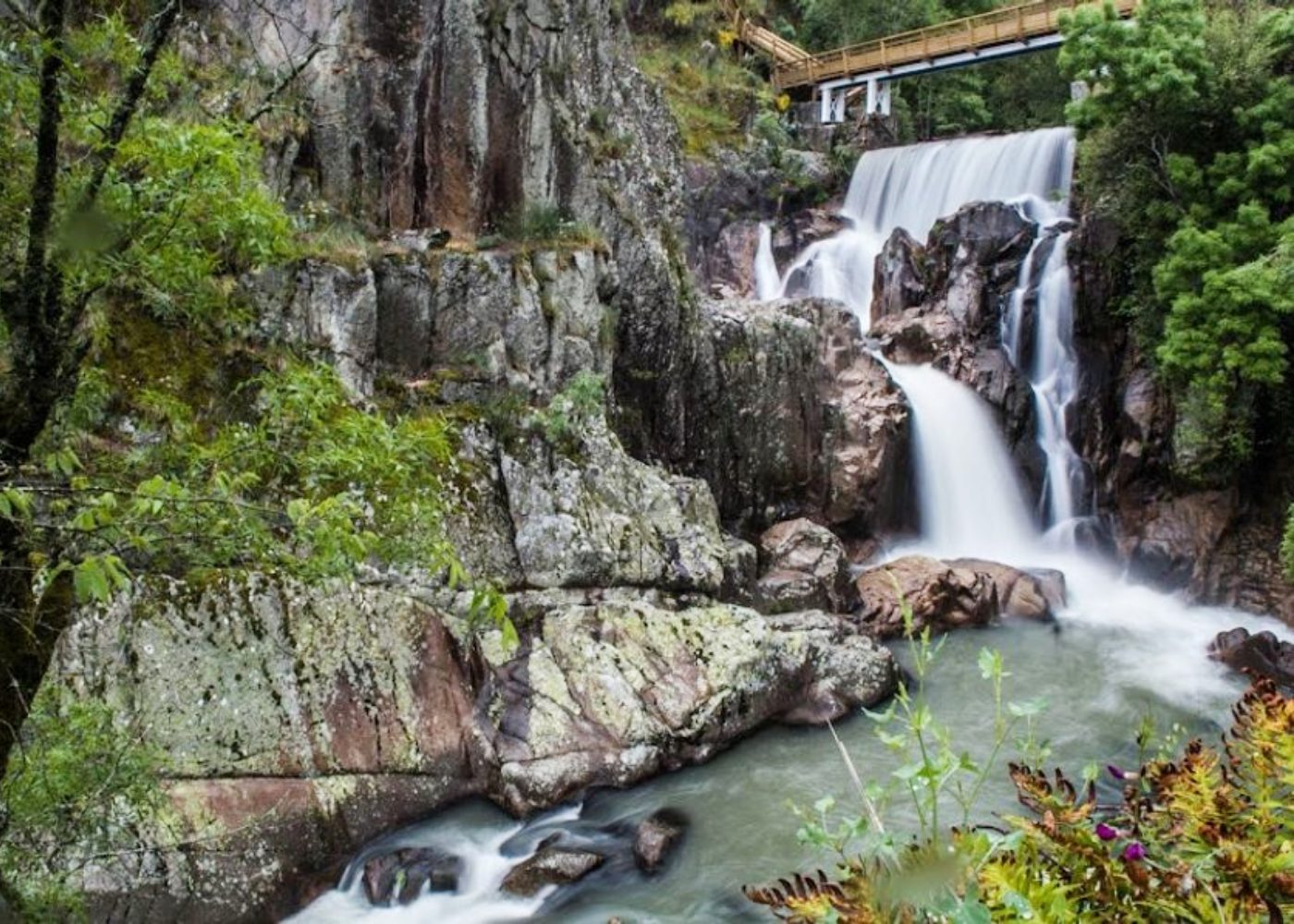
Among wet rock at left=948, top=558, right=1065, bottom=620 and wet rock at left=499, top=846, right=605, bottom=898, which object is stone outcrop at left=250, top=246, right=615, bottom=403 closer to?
wet rock at left=499, top=846, right=605, bottom=898

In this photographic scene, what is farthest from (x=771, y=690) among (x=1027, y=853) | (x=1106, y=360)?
(x=1106, y=360)

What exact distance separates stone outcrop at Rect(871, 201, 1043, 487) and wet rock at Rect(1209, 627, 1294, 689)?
17.4 ft

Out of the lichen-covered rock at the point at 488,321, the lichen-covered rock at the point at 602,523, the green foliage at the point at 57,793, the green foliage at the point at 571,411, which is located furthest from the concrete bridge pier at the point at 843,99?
the green foliage at the point at 57,793

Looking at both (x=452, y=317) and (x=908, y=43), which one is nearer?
(x=452, y=317)

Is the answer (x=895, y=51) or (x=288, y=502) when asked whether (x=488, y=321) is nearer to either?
(x=288, y=502)

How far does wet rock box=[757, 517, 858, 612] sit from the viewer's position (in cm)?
1241

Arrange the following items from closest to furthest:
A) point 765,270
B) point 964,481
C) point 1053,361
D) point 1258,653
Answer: point 1258,653
point 964,481
point 1053,361
point 765,270

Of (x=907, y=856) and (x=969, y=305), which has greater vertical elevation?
(x=969, y=305)

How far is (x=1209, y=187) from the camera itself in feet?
47.9

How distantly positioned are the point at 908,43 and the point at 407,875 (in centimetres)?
2675

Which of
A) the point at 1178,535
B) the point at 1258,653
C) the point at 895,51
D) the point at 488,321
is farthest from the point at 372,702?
the point at 895,51

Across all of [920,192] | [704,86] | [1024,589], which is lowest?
[1024,589]

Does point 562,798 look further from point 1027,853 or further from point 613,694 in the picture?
point 1027,853

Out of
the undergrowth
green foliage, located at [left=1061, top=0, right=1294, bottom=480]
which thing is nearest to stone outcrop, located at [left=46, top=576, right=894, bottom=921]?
the undergrowth
